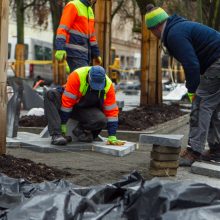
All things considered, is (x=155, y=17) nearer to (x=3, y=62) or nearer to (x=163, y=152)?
(x=163, y=152)

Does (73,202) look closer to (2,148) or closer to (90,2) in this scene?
(2,148)

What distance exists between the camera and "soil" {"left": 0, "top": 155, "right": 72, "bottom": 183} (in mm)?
5105

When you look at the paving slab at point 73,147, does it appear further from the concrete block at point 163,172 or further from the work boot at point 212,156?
the concrete block at point 163,172

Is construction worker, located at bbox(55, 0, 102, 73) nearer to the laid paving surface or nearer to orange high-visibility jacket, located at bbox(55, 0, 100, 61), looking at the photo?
orange high-visibility jacket, located at bbox(55, 0, 100, 61)

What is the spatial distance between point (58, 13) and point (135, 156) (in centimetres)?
1559

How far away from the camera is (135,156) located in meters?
7.23

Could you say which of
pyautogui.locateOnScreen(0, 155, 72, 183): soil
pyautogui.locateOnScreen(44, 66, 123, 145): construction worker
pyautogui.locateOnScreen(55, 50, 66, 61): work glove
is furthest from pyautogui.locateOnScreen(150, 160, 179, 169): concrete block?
pyautogui.locateOnScreen(55, 50, 66, 61): work glove

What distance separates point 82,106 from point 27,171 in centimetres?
227

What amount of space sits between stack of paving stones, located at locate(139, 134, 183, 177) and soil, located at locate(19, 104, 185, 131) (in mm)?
3332

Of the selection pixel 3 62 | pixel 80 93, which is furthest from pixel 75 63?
pixel 3 62

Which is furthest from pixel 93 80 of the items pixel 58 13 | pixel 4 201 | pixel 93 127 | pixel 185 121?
pixel 58 13

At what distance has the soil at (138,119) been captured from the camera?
9430 mm

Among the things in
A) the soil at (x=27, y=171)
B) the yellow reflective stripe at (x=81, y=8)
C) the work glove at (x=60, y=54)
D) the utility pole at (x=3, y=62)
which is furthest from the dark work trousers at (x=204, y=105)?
the yellow reflective stripe at (x=81, y=8)

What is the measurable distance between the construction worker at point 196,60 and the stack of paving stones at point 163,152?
1.88ft
